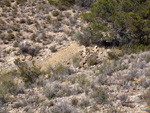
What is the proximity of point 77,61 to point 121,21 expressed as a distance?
303 cm

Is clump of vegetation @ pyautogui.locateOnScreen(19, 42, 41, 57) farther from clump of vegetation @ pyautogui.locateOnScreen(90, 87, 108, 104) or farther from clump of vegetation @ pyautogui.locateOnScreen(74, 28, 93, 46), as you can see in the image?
clump of vegetation @ pyautogui.locateOnScreen(90, 87, 108, 104)

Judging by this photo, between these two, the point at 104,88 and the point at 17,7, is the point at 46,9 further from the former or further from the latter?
the point at 104,88

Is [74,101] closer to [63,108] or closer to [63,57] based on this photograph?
[63,108]

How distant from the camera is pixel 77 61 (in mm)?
8398

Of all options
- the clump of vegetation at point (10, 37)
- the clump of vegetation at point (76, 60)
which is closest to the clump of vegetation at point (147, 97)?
the clump of vegetation at point (76, 60)

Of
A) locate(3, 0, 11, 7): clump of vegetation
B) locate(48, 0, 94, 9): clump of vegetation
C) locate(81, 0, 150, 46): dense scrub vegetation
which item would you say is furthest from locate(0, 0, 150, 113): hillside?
locate(3, 0, 11, 7): clump of vegetation

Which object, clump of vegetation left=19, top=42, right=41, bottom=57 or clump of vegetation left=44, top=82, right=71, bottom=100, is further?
clump of vegetation left=19, top=42, right=41, bottom=57

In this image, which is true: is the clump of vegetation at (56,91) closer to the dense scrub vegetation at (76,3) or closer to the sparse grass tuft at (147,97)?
the sparse grass tuft at (147,97)

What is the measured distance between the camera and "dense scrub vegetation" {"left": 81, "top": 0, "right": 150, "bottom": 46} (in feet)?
28.3

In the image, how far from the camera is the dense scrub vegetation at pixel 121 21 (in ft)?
28.3

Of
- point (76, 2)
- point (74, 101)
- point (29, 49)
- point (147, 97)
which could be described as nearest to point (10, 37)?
point (29, 49)

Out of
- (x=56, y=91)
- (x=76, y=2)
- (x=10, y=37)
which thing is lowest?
(x=10, y=37)

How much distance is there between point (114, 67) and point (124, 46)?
1.96m

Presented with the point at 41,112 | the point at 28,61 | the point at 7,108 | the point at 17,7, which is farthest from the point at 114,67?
the point at 17,7
